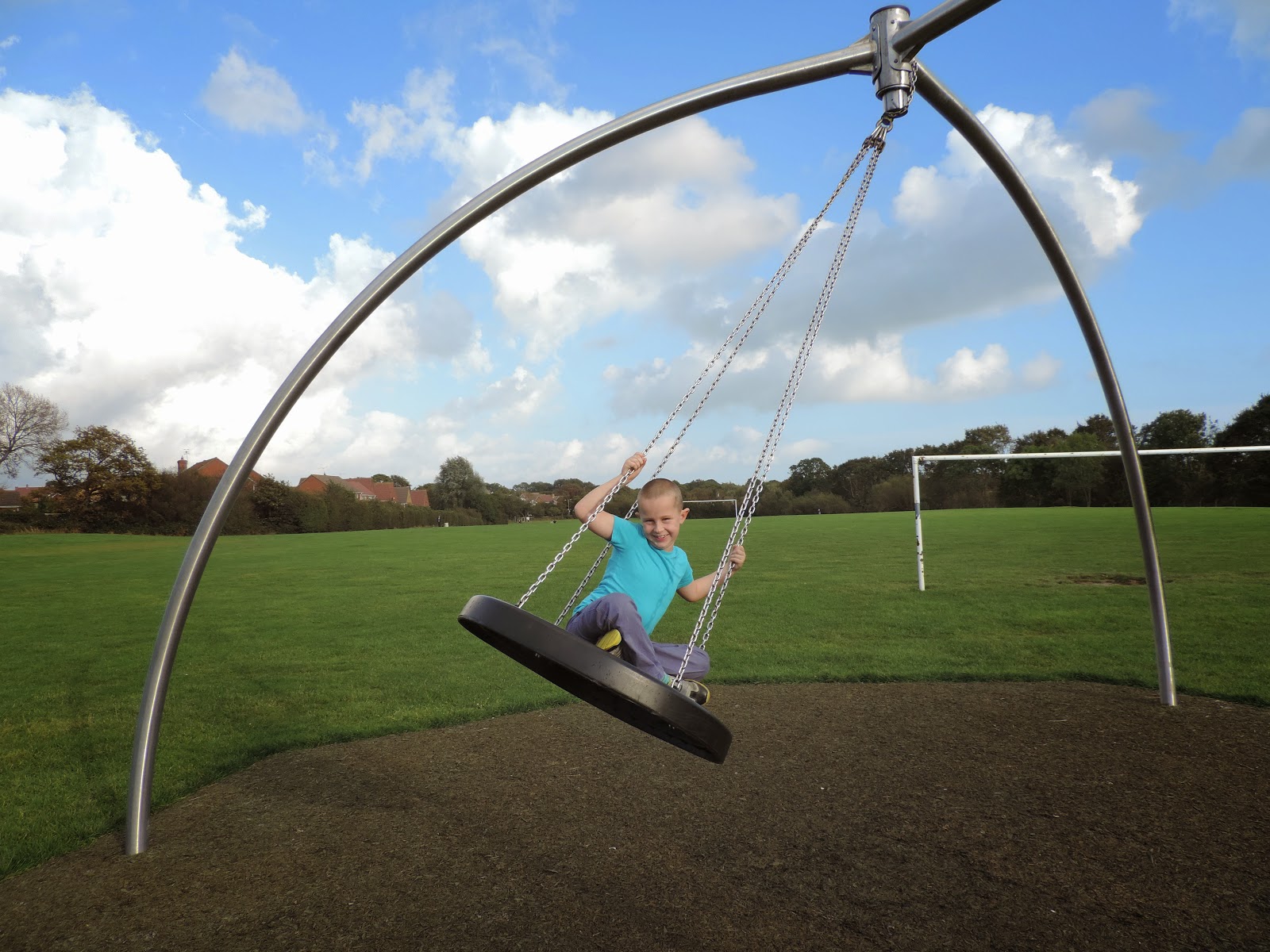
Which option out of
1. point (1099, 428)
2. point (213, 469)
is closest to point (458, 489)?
point (213, 469)

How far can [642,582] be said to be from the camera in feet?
15.2

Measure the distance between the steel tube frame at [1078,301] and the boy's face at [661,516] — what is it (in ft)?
8.23

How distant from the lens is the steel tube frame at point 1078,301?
15.1ft

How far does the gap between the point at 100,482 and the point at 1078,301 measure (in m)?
51.9

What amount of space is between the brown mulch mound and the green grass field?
0.85m

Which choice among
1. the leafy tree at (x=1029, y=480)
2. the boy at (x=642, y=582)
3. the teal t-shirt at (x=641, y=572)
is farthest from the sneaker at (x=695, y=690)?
the leafy tree at (x=1029, y=480)

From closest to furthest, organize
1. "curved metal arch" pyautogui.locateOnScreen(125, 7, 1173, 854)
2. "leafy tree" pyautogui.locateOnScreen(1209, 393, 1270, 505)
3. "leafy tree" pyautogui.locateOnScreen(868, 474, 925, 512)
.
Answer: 1. "curved metal arch" pyautogui.locateOnScreen(125, 7, 1173, 854)
2. "leafy tree" pyautogui.locateOnScreen(1209, 393, 1270, 505)
3. "leafy tree" pyautogui.locateOnScreen(868, 474, 925, 512)

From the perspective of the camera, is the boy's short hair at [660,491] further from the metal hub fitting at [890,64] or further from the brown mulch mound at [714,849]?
the metal hub fitting at [890,64]

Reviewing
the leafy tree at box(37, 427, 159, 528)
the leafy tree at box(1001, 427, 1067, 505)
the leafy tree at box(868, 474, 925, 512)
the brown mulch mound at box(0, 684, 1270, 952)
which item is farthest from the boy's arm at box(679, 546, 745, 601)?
the leafy tree at box(37, 427, 159, 528)

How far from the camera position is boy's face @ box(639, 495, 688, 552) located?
175 inches

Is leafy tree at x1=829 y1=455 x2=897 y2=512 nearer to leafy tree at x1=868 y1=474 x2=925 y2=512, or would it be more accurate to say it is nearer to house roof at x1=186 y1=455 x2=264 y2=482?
leafy tree at x1=868 y1=474 x2=925 y2=512

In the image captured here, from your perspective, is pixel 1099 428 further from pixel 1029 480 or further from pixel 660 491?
pixel 660 491

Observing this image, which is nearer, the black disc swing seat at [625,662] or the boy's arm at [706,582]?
the black disc swing seat at [625,662]

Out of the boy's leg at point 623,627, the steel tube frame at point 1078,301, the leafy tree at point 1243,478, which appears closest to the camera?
the boy's leg at point 623,627
